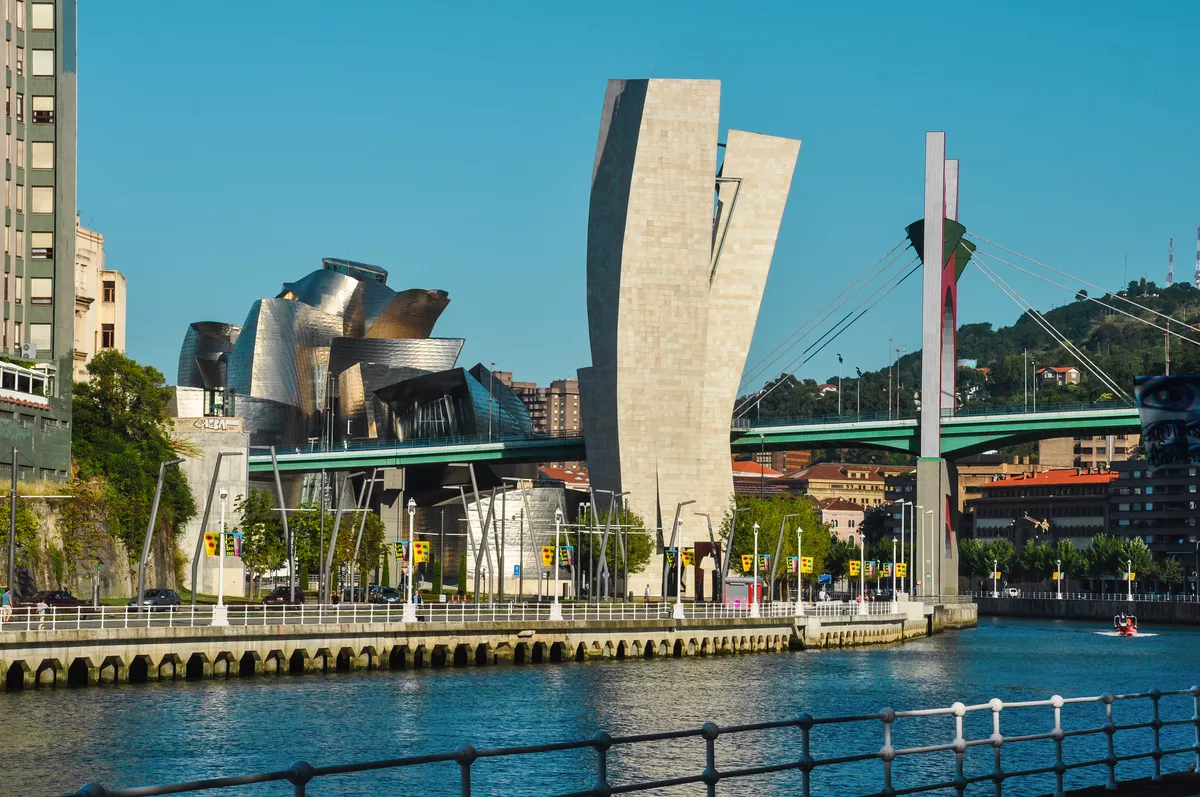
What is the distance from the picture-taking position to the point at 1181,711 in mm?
52281

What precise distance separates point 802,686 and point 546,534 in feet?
278

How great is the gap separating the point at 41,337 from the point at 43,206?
5.85 metres

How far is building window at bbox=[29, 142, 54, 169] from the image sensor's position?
79.9 m

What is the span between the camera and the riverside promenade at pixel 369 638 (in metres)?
50.2

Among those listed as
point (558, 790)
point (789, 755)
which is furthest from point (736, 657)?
point (558, 790)

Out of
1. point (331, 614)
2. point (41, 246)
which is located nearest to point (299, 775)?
point (331, 614)

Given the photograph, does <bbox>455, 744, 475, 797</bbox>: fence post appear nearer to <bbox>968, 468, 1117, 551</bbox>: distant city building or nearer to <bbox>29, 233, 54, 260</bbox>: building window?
<bbox>29, 233, 54, 260</bbox>: building window

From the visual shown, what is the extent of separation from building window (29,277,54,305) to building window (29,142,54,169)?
5.02 m

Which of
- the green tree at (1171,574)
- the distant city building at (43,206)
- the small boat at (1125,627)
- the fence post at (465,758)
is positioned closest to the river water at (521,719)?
the fence post at (465,758)

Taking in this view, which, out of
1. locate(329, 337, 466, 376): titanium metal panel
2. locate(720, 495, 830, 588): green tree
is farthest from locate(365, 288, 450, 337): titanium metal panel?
locate(720, 495, 830, 588): green tree

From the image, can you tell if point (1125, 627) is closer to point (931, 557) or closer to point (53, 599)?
point (931, 557)

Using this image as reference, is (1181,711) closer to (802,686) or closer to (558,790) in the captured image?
(802,686)

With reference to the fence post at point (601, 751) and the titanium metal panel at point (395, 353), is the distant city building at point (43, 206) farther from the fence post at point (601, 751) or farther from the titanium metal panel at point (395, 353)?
the titanium metal panel at point (395, 353)

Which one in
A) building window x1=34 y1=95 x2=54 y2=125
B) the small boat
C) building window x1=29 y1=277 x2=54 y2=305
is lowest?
the small boat
